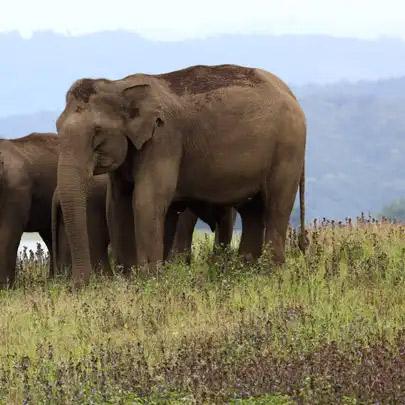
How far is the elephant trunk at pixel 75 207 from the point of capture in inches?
607

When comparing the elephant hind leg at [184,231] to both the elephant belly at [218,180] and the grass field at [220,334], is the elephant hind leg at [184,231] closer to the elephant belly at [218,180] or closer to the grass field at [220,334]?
the grass field at [220,334]

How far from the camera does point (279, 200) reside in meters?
16.9

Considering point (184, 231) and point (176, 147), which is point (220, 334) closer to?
point (176, 147)

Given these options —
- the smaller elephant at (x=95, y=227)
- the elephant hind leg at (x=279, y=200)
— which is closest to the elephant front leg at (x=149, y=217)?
the elephant hind leg at (x=279, y=200)

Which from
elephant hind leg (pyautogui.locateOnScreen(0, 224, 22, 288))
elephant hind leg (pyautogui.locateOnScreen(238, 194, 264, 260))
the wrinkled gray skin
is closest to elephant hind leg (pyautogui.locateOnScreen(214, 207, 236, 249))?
elephant hind leg (pyautogui.locateOnScreen(238, 194, 264, 260))

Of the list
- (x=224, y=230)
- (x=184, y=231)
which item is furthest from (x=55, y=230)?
(x=224, y=230)

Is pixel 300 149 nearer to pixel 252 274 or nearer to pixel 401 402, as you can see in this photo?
pixel 252 274

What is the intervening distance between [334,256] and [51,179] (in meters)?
5.06

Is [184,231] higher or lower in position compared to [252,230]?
lower

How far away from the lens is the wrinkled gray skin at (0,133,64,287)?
1805 centimetres

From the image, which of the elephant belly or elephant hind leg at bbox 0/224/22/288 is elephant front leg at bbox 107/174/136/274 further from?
elephant hind leg at bbox 0/224/22/288

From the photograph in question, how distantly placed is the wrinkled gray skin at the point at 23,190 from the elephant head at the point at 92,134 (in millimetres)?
2344

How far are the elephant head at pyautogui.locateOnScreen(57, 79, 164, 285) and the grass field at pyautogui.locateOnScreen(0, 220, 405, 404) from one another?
36.8 inches

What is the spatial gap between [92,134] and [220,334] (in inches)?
180
